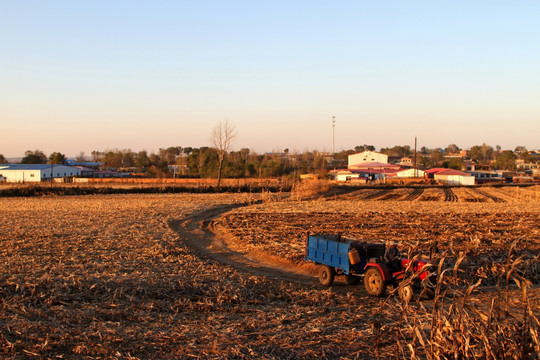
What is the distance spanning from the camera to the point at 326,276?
12.2 metres

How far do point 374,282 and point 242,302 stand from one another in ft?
10.5

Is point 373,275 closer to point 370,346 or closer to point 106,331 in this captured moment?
point 370,346

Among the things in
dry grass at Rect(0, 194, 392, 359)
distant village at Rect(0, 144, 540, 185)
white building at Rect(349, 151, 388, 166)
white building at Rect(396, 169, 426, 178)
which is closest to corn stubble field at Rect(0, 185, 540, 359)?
dry grass at Rect(0, 194, 392, 359)

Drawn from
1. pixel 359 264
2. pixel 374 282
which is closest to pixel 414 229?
pixel 359 264

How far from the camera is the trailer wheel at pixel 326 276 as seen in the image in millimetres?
12102

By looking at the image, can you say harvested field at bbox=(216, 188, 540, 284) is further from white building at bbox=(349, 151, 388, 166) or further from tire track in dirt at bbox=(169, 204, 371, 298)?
white building at bbox=(349, 151, 388, 166)

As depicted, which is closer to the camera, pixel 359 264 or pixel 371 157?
pixel 359 264

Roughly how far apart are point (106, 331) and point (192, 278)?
4.34 metres

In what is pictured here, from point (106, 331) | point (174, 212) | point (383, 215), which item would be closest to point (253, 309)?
point (106, 331)

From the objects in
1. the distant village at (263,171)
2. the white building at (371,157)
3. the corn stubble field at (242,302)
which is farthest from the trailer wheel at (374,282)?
the white building at (371,157)

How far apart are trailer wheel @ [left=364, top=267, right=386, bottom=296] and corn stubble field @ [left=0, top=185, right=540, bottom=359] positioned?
24 centimetres

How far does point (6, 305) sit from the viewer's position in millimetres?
9195

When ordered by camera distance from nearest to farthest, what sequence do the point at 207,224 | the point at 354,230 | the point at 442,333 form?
the point at 442,333
the point at 354,230
the point at 207,224

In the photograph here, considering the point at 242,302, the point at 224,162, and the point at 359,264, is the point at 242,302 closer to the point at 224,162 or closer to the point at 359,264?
the point at 359,264
